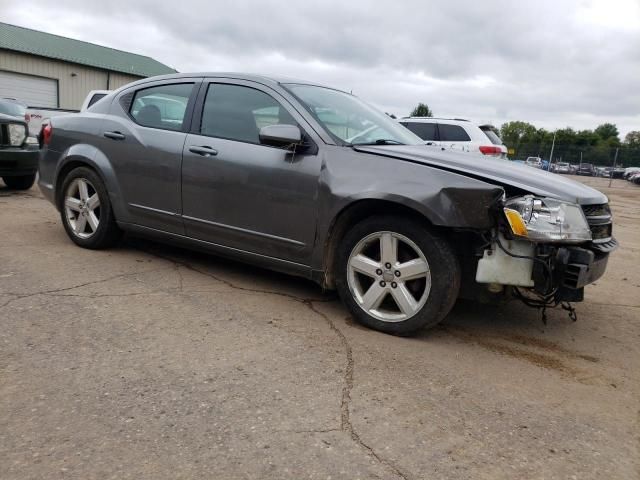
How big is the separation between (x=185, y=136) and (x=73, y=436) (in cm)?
269

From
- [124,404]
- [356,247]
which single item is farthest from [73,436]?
[356,247]

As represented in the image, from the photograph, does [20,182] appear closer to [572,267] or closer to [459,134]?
[459,134]

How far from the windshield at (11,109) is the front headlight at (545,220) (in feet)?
29.3

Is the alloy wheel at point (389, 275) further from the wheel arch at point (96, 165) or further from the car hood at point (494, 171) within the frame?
the wheel arch at point (96, 165)

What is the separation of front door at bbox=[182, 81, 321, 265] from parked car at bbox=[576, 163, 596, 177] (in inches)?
1349

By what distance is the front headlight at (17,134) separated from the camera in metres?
7.88

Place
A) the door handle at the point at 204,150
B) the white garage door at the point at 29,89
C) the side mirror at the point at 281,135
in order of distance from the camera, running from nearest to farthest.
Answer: the side mirror at the point at 281,135 → the door handle at the point at 204,150 → the white garage door at the point at 29,89

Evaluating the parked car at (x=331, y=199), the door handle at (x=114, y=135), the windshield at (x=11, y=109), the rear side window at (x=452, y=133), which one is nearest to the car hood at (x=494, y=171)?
the parked car at (x=331, y=199)

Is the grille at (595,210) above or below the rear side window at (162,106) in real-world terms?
below

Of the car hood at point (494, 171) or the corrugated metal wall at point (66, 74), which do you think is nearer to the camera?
the car hood at point (494, 171)

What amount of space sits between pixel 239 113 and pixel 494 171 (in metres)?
1.94

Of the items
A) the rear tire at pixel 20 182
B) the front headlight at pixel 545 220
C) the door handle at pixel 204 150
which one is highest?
the door handle at pixel 204 150

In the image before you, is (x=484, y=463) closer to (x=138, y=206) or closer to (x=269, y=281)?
(x=269, y=281)

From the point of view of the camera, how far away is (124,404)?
2.43m
